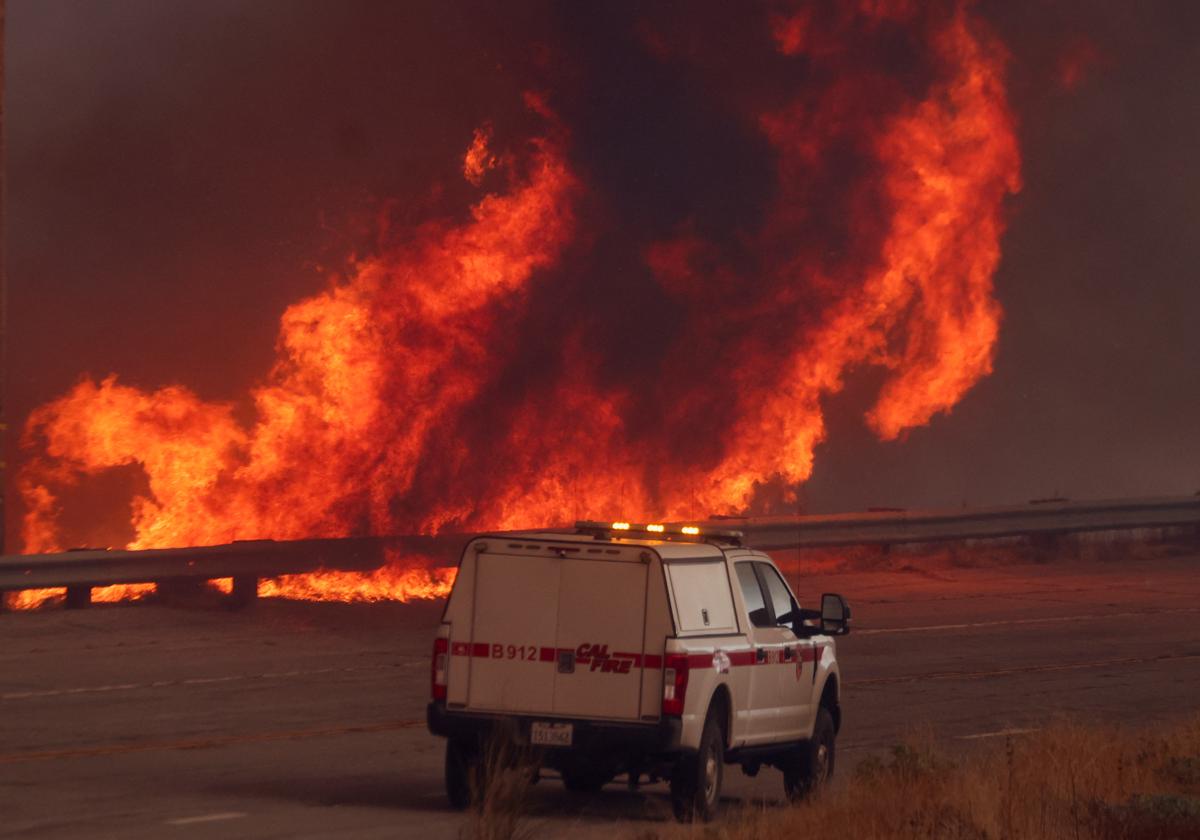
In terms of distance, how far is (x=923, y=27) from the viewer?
114ft

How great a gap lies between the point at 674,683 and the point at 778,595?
6.94ft

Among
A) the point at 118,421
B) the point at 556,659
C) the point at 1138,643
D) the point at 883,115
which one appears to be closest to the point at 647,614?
the point at 556,659

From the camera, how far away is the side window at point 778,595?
1409cm

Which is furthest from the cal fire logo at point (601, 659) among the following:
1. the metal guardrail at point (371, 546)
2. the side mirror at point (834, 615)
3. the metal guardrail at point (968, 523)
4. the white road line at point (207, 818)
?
the metal guardrail at point (968, 523)

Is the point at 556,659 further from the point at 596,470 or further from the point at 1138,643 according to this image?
the point at 596,470

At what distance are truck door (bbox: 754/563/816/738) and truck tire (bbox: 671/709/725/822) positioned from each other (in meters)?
0.99

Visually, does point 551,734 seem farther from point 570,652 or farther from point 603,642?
point 603,642

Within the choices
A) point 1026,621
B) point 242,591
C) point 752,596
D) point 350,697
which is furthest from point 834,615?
point 1026,621

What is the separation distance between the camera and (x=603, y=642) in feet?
41.2

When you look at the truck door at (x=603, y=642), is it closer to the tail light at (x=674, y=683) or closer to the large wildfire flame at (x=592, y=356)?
the tail light at (x=674, y=683)

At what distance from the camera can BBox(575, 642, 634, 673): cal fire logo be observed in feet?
41.1

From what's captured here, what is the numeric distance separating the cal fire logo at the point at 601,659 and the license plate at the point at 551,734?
397mm

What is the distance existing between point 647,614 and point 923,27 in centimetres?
2406

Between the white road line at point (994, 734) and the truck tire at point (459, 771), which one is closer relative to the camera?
the truck tire at point (459, 771)
